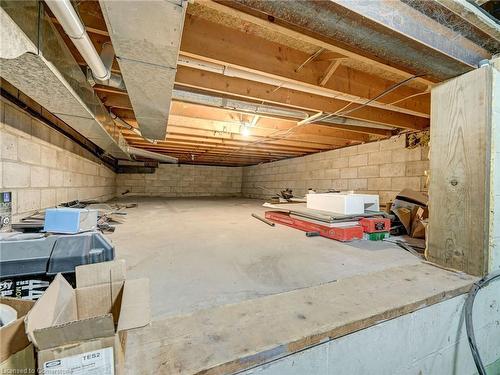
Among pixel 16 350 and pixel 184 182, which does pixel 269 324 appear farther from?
pixel 184 182

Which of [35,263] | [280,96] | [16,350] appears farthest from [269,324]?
[280,96]

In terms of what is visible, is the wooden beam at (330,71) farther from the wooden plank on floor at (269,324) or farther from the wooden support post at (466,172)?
the wooden plank on floor at (269,324)

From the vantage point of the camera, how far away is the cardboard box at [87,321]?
0.45 metres

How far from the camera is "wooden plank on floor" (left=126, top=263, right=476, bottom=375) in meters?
0.59

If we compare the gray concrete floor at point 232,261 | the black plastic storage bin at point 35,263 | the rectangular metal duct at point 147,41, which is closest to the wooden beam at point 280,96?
the rectangular metal duct at point 147,41

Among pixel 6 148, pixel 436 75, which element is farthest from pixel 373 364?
pixel 6 148

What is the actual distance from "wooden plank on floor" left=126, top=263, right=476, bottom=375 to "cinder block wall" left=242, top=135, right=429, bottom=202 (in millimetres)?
2524

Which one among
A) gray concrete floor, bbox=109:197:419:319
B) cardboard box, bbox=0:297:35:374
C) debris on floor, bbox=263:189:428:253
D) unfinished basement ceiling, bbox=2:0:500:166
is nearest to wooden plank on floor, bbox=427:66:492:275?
A: unfinished basement ceiling, bbox=2:0:500:166

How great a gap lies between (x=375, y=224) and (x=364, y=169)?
2.16 m

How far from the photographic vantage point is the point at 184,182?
7.85m

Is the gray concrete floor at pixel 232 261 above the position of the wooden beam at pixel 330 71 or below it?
below

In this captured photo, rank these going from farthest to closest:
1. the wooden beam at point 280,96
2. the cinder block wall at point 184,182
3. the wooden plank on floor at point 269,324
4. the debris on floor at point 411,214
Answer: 1. the cinder block wall at point 184,182
2. the debris on floor at point 411,214
3. the wooden beam at point 280,96
4. the wooden plank on floor at point 269,324

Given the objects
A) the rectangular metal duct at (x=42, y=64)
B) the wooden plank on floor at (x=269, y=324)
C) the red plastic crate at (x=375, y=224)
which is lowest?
the wooden plank on floor at (x=269, y=324)

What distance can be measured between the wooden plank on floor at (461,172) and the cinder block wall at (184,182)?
7271 mm
